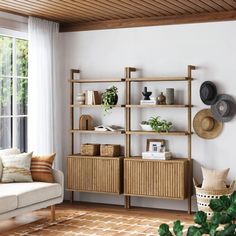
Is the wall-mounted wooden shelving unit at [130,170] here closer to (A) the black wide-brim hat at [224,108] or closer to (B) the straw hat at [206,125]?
(B) the straw hat at [206,125]

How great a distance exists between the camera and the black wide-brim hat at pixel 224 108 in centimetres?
559

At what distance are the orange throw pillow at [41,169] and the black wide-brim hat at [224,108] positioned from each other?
81.7 inches

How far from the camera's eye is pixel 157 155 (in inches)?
230

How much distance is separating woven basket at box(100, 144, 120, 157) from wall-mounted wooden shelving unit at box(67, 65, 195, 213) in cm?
8

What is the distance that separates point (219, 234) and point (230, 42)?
5160 mm

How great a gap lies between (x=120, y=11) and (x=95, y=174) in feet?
6.98

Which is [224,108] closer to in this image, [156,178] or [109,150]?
[156,178]

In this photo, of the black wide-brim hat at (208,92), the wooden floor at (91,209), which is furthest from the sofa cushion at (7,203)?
the black wide-brim hat at (208,92)

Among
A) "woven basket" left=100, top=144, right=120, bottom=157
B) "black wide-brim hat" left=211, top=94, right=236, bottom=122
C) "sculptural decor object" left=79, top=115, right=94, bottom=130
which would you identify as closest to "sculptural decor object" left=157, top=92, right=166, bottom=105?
"black wide-brim hat" left=211, top=94, right=236, bottom=122

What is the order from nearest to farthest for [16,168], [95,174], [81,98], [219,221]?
[219,221] < [16,168] < [95,174] < [81,98]

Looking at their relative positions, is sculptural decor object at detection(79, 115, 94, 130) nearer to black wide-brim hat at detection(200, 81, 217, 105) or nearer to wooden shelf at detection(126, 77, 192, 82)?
wooden shelf at detection(126, 77, 192, 82)

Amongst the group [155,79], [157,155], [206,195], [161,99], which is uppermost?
[155,79]

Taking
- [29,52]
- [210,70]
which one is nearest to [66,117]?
[29,52]

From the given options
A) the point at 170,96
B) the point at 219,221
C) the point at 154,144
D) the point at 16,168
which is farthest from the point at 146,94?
the point at 219,221
